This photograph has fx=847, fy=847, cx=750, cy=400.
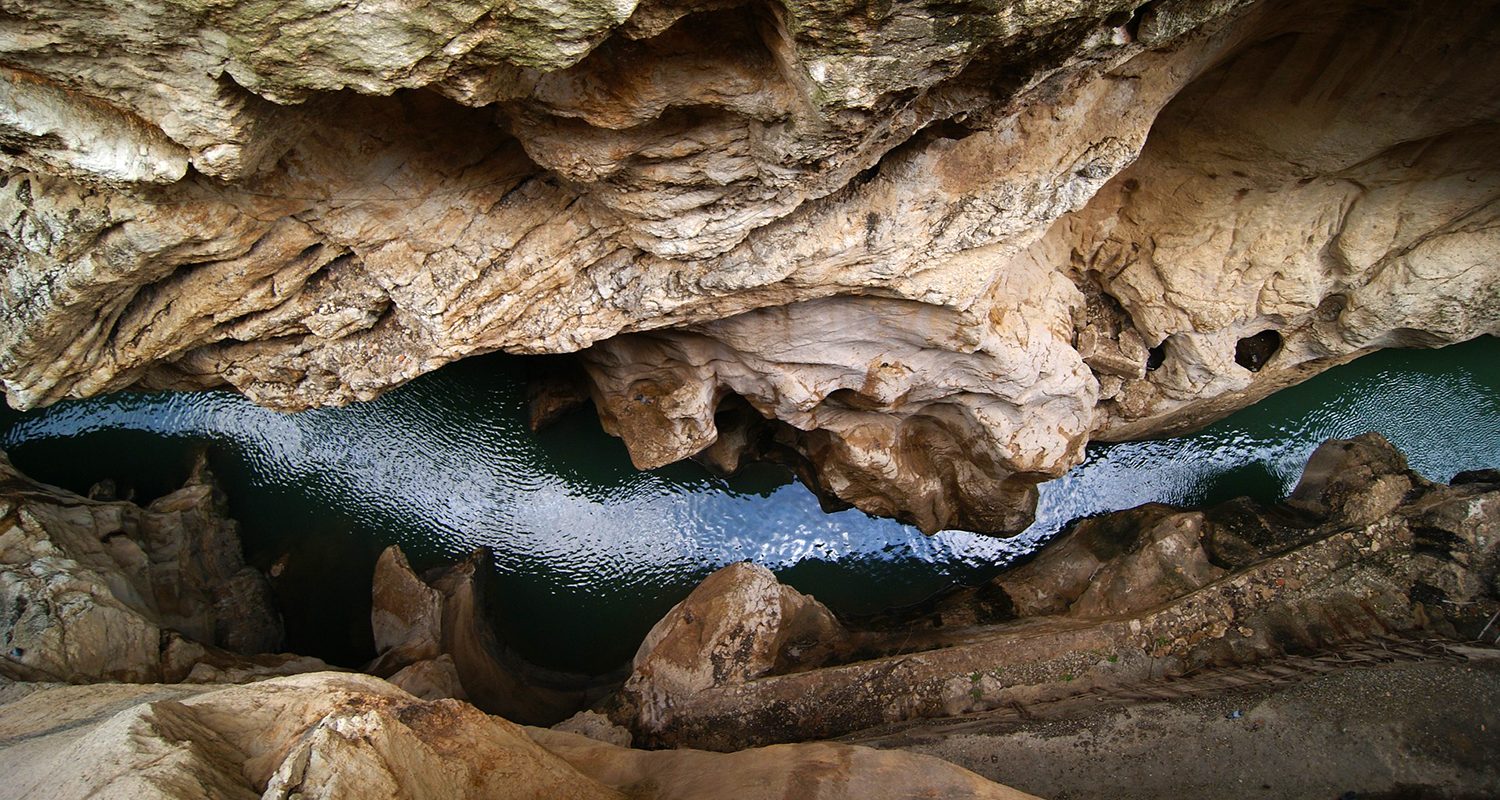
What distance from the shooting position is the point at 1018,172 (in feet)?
12.7

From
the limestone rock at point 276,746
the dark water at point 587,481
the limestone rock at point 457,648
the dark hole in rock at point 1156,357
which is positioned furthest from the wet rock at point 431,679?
the dark hole in rock at point 1156,357

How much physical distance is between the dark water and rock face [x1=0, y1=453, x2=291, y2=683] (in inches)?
21.0

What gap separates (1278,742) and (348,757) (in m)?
3.81

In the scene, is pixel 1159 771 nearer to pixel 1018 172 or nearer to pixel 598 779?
pixel 598 779

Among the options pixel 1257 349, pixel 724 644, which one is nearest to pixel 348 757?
pixel 724 644

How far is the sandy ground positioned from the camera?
11.8 feet

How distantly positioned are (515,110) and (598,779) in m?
2.82

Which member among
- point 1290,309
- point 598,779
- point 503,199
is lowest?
point 598,779

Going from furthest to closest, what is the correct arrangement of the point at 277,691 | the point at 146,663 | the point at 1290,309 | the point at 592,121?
1. the point at 1290,309
2. the point at 146,663
3. the point at 277,691
4. the point at 592,121

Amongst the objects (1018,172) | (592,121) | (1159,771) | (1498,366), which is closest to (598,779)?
(1159,771)

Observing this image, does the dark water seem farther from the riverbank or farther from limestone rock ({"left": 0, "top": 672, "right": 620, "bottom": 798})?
limestone rock ({"left": 0, "top": 672, "right": 620, "bottom": 798})

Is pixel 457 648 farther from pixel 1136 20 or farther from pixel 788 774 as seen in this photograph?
pixel 1136 20

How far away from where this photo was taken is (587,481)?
7.27 m

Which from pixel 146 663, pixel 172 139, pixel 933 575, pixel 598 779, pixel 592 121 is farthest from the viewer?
pixel 933 575
